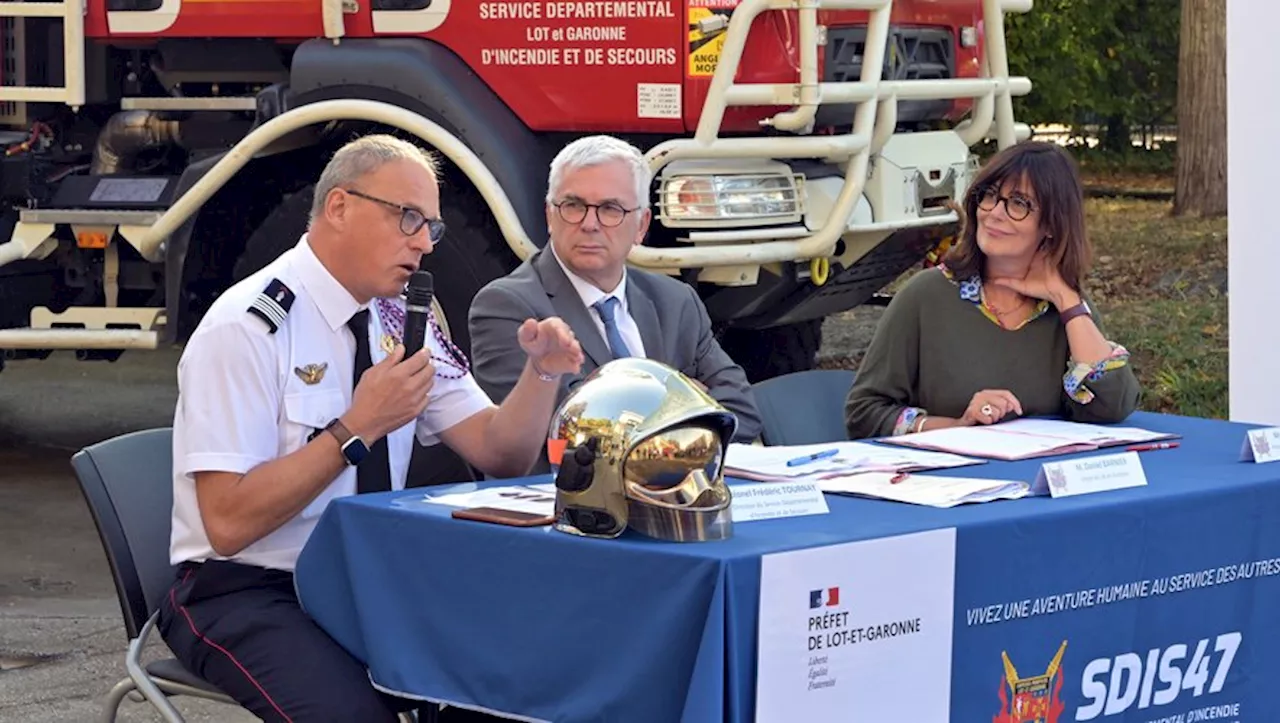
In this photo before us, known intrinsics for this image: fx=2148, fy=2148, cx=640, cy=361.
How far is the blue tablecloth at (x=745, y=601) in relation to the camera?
3018 mm

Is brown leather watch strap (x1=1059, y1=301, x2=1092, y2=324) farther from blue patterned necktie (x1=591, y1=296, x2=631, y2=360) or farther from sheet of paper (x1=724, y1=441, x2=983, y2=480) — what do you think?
blue patterned necktie (x1=591, y1=296, x2=631, y2=360)

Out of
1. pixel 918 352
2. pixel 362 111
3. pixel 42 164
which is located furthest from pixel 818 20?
pixel 42 164

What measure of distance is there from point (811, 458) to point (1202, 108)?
43.1 feet

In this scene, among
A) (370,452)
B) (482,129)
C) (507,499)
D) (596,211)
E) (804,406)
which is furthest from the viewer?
(482,129)

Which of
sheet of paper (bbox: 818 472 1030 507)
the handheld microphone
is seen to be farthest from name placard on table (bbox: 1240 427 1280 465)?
the handheld microphone

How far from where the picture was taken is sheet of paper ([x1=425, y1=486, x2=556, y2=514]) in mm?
3361

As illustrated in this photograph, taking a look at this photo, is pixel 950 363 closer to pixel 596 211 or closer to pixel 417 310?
pixel 596 211

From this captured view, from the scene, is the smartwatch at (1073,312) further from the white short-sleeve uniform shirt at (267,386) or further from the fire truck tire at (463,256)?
the fire truck tire at (463,256)

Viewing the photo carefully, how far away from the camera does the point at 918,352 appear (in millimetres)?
4863

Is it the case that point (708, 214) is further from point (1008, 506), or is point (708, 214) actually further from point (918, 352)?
point (1008, 506)

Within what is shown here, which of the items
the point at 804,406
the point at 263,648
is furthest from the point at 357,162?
the point at 804,406

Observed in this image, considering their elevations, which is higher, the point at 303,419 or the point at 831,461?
Answer: the point at 303,419

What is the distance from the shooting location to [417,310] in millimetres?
3742

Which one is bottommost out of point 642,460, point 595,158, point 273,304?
point 642,460
